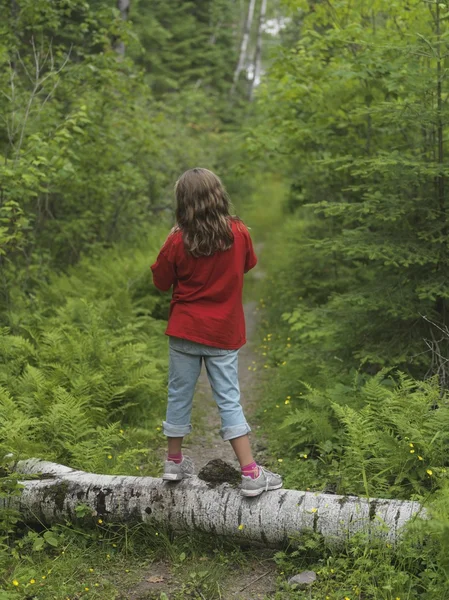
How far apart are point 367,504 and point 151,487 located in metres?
1.57

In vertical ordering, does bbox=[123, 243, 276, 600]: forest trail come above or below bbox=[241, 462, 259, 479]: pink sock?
below

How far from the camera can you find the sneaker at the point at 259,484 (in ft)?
13.9

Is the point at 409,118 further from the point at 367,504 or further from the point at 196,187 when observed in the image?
the point at 367,504

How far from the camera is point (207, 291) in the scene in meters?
4.31

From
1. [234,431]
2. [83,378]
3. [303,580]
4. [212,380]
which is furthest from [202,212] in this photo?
[83,378]

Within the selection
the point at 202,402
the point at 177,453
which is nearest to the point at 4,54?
the point at 202,402

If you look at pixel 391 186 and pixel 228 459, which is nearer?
pixel 228 459

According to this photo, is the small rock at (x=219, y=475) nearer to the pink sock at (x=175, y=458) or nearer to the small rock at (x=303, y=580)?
the pink sock at (x=175, y=458)

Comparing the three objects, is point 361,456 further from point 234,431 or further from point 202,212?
point 202,212

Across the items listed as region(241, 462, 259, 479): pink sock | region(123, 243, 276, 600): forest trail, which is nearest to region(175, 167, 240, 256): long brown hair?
region(241, 462, 259, 479): pink sock

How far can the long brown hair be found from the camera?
4.19 meters

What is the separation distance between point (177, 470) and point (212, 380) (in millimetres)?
737

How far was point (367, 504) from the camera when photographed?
4.03 m

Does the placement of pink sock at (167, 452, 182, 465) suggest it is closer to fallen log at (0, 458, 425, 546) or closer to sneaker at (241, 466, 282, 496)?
fallen log at (0, 458, 425, 546)
